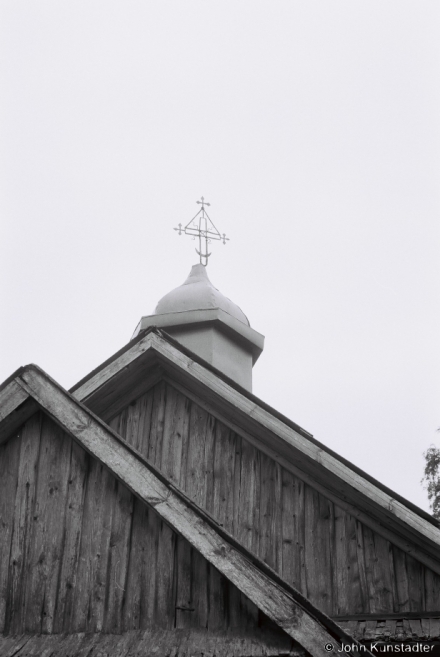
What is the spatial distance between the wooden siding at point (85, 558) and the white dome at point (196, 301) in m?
6.64

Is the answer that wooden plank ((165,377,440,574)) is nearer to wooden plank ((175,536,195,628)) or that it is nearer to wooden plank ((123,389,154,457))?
wooden plank ((123,389,154,457))

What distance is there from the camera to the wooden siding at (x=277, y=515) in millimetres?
6723

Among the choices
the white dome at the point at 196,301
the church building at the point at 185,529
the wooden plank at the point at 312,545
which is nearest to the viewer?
the church building at the point at 185,529

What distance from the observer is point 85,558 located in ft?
15.7

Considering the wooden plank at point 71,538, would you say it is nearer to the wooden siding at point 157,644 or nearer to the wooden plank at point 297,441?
the wooden siding at point 157,644

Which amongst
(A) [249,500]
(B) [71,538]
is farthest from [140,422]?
(B) [71,538]

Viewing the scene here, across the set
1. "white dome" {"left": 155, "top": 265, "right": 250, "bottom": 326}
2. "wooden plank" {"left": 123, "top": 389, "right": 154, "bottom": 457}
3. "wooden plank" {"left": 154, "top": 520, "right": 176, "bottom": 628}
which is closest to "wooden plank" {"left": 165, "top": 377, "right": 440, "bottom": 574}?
"wooden plank" {"left": 123, "top": 389, "right": 154, "bottom": 457}

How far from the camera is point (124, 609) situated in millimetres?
4555

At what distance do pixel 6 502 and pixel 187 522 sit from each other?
149 cm

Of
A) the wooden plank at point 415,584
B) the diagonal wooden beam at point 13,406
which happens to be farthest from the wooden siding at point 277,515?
the diagonal wooden beam at point 13,406

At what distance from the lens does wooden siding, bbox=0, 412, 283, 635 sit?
14.4 ft

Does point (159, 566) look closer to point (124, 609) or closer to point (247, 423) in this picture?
point (124, 609)

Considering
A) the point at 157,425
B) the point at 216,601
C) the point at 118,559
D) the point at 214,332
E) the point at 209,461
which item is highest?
the point at 214,332

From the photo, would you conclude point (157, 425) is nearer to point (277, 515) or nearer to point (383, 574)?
point (277, 515)
